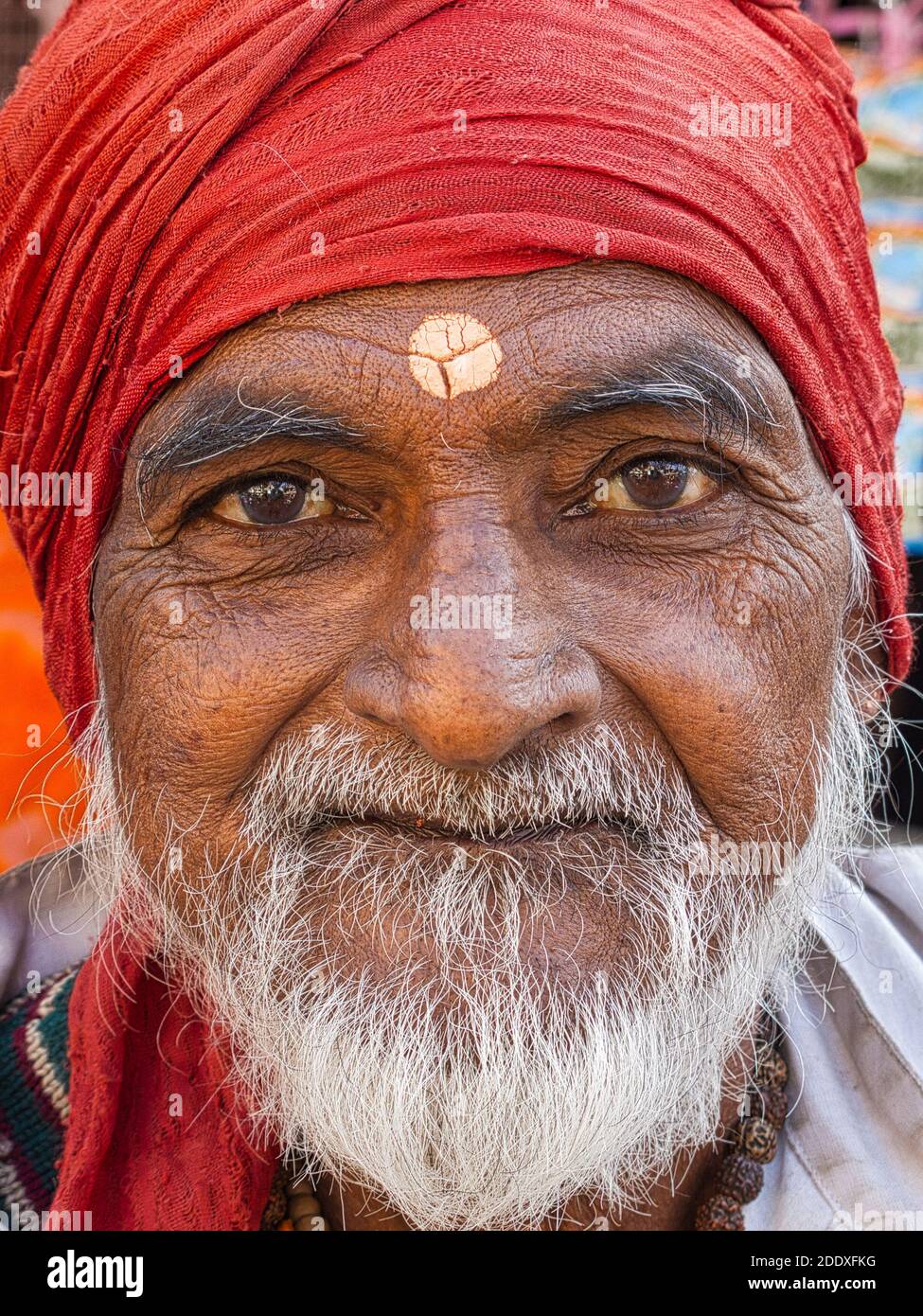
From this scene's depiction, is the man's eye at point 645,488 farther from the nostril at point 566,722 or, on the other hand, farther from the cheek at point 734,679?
the nostril at point 566,722

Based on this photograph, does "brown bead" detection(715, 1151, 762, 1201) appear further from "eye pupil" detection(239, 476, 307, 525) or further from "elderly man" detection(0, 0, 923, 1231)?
"eye pupil" detection(239, 476, 307, 525)

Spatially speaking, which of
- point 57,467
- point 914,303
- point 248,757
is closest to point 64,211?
point 57,467

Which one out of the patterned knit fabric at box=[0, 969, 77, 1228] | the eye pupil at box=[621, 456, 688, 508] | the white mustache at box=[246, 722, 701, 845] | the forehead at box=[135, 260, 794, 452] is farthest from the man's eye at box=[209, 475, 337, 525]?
the patterned knit fabric at box=[0, 969, 77, 1228]

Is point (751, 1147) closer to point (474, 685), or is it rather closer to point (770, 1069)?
point (770, 1069)

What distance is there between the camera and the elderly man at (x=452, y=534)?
1619mm

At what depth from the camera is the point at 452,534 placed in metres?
1.61

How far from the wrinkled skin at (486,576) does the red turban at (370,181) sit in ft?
0.18

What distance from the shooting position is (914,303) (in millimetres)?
3514

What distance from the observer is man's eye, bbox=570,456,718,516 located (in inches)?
68.1

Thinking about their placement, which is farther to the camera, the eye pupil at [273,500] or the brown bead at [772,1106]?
the brown bead at [772,1106]

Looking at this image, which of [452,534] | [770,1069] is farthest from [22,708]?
[770,1069]

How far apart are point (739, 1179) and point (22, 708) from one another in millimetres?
1677

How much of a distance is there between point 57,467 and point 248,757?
0.56 m

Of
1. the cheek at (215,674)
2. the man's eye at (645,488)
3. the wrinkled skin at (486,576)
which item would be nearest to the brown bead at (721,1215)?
the wrinkled skin at (486,576)
